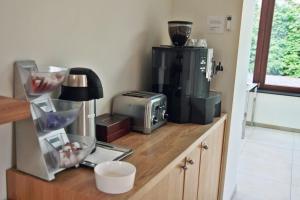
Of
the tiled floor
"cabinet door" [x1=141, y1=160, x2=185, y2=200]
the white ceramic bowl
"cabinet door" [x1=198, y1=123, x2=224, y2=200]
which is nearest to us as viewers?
the white ceramic bowl

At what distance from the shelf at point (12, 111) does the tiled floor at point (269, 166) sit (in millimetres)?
2433

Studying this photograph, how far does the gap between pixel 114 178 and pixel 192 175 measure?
787mm

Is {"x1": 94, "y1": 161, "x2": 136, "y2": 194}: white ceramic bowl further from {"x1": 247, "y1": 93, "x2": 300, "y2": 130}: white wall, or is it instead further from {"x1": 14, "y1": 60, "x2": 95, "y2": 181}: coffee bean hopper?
{"x1": 247, "y1": 93, "x2": 300, "y2": 130}: white wall

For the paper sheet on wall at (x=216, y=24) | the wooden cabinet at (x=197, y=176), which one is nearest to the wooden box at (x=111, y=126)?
the wooden cabinet at (x=197, y=176)

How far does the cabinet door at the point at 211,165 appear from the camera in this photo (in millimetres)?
1937

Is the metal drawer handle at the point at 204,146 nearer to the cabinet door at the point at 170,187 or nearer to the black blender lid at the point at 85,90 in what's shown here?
the cabinet door at the point at 170,187

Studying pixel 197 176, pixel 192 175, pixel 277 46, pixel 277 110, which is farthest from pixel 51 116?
pixel 277 46

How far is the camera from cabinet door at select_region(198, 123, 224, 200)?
1.94m

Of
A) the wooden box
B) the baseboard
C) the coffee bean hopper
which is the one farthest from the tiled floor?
the coffee bean hopper

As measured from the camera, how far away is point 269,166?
3.65m

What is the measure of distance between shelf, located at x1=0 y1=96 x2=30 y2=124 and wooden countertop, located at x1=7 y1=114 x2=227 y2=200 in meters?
0.32

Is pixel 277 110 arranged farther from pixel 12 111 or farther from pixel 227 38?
pixel 12 111

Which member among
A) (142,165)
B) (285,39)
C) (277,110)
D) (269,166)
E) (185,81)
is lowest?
(269,166)

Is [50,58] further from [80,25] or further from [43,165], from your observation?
[43,165]
